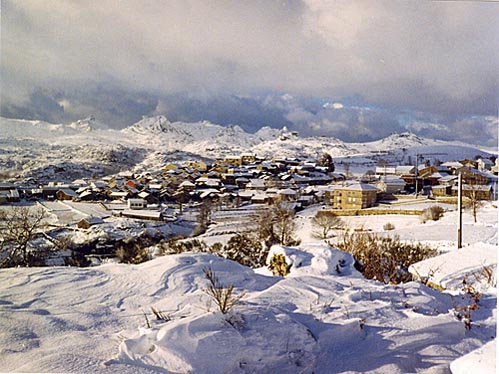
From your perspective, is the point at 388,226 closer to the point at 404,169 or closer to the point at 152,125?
the point at 404,169

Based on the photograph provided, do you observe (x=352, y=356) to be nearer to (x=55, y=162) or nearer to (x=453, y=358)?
(x=453, y=358)

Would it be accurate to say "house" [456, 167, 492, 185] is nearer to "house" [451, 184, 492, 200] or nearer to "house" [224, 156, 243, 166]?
"house" [451, 184, 492, 200]

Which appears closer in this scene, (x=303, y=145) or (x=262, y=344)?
(x=262, y=344)

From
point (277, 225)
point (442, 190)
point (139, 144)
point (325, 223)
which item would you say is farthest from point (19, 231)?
point (442, 190)

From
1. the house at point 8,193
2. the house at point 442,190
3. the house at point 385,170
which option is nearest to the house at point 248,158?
the house at point 385,170

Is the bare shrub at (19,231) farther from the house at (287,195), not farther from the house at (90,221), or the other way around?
the house at (287,195)

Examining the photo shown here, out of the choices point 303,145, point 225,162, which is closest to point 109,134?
point 225,162

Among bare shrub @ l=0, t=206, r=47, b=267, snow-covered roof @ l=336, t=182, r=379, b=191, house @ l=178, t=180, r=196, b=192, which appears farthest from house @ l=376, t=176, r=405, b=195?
bare shrub @ l=0, t=206, r=47, b=267

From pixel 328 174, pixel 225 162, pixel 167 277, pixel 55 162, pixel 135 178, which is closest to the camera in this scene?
pixel 167 277
